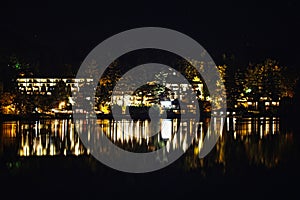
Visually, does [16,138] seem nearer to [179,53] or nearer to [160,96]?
[160,96]

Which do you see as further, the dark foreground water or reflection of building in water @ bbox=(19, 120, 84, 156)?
reflection of building in water @ bbox=(19, 120, 84, 156)

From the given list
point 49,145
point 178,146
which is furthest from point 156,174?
point 49,145

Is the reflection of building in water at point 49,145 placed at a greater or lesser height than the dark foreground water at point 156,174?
greater

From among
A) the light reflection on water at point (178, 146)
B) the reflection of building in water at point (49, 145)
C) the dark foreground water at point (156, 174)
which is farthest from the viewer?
the reflection of building in water at point (49, 145)

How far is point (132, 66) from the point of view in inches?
2004

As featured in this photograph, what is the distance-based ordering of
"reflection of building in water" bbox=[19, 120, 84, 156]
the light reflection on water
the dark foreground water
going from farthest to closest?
"reflection of building in water" bbox=[19, 120, 84, 156], the light reflection on water, the dark foreground water

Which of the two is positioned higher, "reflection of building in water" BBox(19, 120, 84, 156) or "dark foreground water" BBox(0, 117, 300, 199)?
"reflection of building in water" BBox(19, 120, 84, 156)

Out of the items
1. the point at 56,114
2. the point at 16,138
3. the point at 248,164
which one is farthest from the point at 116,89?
the point at 248,164

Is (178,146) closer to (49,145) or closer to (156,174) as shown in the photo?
(49,145)

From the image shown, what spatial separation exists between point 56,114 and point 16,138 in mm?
19256

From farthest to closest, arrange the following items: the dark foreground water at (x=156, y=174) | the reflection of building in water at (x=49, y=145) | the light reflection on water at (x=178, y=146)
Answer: the reflection of building in water at (x=49, y=145), the light reflection on water at (x=178, y=146), the dark foreground water at (x=156, y=174)

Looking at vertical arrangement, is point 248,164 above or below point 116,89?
below

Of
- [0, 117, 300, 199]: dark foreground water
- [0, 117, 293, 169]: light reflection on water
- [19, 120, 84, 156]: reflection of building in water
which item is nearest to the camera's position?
[0, 117, 300, 199]: dark foreground water

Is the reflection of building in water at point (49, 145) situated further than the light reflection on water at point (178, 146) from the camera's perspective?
Yes
